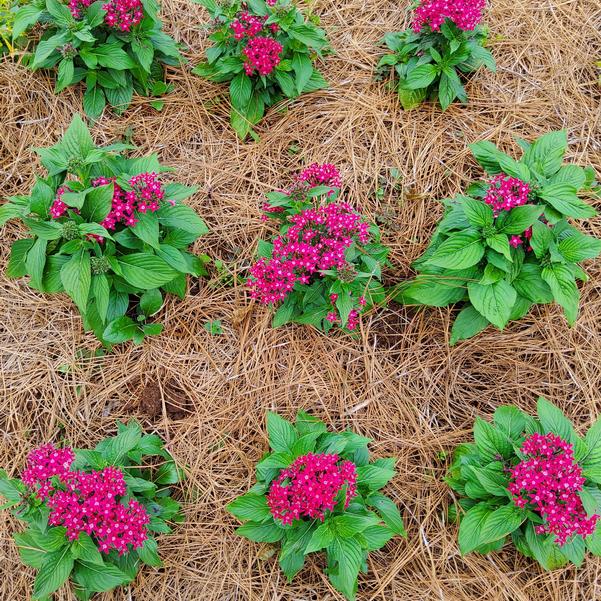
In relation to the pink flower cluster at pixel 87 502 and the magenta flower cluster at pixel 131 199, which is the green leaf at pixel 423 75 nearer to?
the magenta flower cluster at pixel 131 199

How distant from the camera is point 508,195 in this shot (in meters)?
2.98

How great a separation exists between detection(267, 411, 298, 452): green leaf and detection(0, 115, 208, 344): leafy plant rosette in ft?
3.42

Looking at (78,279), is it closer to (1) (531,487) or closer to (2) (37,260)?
(2) (37,260)

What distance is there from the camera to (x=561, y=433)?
9.84ft

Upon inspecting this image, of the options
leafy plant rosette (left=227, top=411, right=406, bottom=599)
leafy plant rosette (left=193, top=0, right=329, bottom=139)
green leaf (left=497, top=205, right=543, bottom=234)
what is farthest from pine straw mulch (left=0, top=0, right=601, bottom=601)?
green leaf (left=497, top=205, right=543, bottom=234)

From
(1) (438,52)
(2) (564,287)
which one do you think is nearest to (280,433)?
(2) (564,287)

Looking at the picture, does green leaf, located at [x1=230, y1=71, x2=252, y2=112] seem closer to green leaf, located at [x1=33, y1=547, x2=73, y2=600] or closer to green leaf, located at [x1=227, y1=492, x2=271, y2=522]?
green leaf, located at [x1=227, y1=492, x2=271, y2=522]

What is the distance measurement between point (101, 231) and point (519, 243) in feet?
7.75

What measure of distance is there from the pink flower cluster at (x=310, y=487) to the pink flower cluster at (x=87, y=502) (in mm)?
750

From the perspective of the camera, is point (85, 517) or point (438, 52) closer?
point (85, 517)

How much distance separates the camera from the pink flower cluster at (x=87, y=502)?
2713 mm

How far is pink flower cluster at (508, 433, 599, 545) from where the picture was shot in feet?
8.73

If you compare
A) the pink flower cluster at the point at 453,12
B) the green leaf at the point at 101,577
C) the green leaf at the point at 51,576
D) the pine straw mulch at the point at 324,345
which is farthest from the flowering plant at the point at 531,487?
the pink flower cluster at the point at 453,12

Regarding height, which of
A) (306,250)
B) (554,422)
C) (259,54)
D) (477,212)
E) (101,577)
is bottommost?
(101,577)
